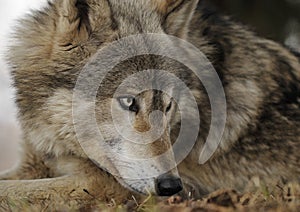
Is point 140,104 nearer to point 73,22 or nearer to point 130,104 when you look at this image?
point 130,104

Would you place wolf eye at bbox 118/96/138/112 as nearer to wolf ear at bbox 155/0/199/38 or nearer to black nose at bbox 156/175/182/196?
black nose at bbox 156/175/182/196

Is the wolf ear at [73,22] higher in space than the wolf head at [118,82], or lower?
higher

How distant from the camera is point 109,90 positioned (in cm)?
429

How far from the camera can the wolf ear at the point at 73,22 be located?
167 inches

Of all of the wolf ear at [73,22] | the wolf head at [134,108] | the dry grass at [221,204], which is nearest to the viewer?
the dry grass at [221,204]

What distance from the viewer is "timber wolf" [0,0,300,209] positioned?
4289mm

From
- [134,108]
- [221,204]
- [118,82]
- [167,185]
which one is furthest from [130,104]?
[221,204]

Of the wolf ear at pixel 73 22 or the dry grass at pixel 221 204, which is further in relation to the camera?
the wolf ear at pixel 73 22

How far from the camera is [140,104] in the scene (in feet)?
13.9

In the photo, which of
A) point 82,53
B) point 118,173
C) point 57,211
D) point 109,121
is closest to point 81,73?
point 82,53

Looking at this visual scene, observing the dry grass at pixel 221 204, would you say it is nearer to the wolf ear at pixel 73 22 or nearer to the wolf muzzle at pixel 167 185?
the wolf muzzle at pixel 167 185

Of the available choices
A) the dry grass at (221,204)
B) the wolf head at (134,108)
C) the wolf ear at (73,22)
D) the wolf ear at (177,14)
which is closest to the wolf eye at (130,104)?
the wolf head at (134,108)

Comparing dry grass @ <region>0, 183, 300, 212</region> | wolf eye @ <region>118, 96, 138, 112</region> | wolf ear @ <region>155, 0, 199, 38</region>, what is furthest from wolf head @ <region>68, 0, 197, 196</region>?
dry grass @ <region>0, 183, 300, 212</region>

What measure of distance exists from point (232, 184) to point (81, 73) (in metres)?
1.76
